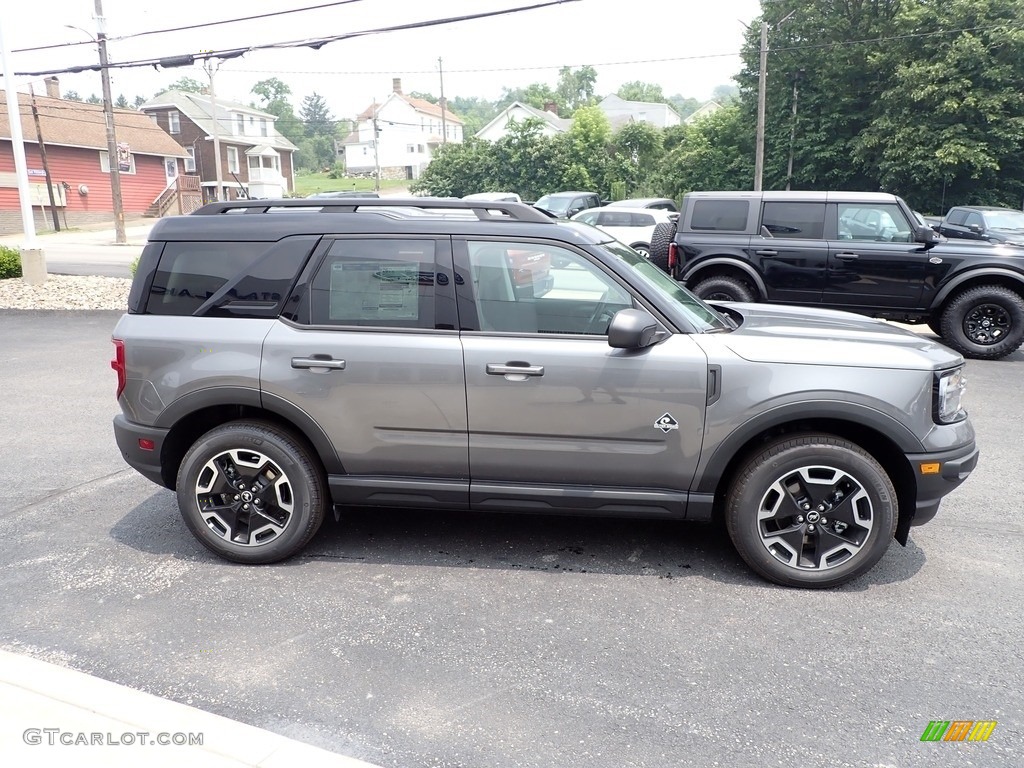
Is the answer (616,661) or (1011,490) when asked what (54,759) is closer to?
(616,661)

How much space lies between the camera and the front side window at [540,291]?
13.6ft

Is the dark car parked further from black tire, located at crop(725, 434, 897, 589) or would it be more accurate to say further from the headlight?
black tire, located at crop(725, 434, 897, 589)

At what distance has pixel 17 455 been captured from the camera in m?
6.32

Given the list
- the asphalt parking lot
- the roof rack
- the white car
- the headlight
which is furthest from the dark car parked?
the roof rack

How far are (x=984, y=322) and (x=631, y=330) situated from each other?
320 inches

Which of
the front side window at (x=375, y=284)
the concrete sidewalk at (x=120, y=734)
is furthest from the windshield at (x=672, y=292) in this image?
the concrete sidewalk at (x=120, y=734)

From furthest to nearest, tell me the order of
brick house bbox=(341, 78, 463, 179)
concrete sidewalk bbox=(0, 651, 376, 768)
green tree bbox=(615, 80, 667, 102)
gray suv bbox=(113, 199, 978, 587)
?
green tree bbox=(615, 80, 667, 102) → brick house bbox=(341, 78, 463, 179) → gray suv bbox=(113, 199, 978, 587) → concrete sidewalk bbox=(0, 651, 376, 768)

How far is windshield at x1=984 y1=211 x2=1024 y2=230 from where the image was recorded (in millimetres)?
18558

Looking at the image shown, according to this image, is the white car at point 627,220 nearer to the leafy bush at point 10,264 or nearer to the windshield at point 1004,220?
the windshield at point 1004,220

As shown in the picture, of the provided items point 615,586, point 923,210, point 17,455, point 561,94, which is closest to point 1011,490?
point 615,586

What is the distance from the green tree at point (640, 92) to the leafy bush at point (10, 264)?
12169 centimetres

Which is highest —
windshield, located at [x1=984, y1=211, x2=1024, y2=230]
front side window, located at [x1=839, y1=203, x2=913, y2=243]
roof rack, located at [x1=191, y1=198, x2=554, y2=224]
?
roof rack, located at [x1=191, y1=198, x2=554, y2=224]

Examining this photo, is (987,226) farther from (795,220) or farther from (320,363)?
(320,363)

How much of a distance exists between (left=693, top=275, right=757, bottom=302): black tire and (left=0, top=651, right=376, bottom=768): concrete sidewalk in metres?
8.84
